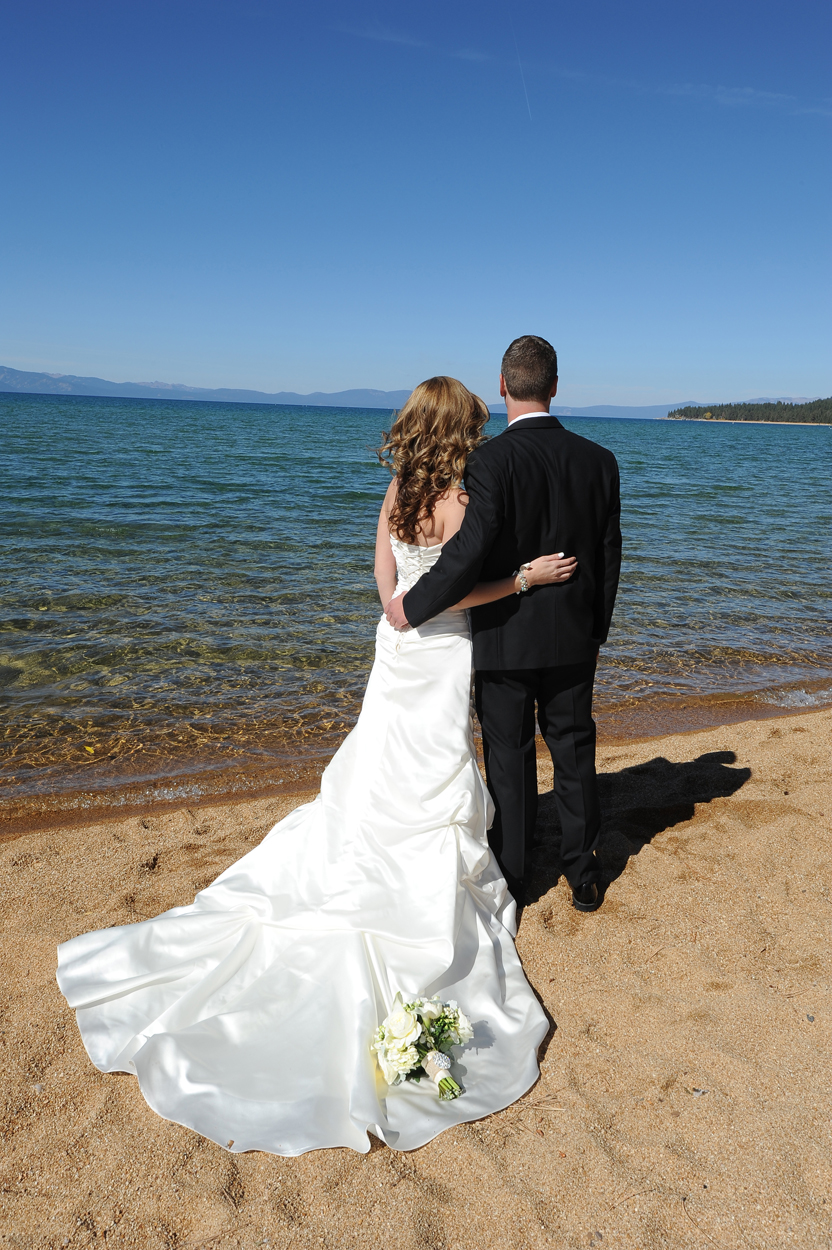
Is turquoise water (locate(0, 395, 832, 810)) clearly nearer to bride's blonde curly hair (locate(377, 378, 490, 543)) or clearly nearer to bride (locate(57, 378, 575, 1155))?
bride (locate(57, 378, 575, 1155))

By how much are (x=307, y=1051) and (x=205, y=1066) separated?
37 centimetres

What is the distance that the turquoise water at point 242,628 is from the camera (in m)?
6.18

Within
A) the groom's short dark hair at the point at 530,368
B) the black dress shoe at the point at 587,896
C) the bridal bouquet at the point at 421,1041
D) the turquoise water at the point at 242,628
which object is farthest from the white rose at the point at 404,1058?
the turquoise water at the point at 242,628

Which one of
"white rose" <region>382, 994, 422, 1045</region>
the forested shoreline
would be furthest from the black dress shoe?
the forested shoreline

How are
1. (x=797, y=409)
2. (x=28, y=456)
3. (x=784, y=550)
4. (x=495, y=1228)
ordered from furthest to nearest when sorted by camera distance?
(x=797, y=409), (x=28, y=456), (x=784, y=550), (x=495, y=1228)

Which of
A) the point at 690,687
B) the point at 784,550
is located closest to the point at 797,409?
the point at 784,550

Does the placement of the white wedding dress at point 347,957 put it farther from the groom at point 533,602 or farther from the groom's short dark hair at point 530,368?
the groom's short dark hair at point 530,368

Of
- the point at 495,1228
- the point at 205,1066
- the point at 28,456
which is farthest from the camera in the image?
the point at 28,456

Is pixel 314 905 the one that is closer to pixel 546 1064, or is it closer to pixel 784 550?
pixel 546 1064

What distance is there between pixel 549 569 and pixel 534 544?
0.46 ft

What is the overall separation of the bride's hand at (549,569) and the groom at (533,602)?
0.21 ft

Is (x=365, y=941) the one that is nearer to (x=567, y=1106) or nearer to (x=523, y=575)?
(x=567, y=1106)

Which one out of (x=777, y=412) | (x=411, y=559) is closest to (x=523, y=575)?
(x=411, y=559)

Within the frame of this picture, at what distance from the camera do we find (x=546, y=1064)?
2.90m
